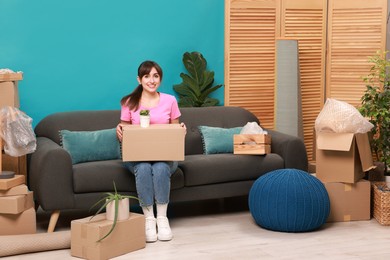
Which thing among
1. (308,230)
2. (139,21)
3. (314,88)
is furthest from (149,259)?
(314,88)

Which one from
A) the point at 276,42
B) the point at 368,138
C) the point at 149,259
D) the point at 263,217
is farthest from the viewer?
the point at 276,42

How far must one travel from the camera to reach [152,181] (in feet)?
15.0

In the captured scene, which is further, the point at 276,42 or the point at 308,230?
the point at 276,42

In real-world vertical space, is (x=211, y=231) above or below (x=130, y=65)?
below

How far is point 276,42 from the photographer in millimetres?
5879

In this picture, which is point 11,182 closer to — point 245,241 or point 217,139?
point 245,241

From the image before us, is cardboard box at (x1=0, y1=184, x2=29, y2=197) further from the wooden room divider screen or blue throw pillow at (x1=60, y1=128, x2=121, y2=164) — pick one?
the wooden room divider screen

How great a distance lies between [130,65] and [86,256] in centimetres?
190

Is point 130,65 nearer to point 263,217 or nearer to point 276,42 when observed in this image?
point 276,42

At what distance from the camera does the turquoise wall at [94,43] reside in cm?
526

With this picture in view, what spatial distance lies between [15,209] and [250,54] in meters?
2.44

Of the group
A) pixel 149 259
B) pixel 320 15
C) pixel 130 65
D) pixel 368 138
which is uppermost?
pixel 320 15

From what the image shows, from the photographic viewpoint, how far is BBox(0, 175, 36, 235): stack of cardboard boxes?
4.32 meters

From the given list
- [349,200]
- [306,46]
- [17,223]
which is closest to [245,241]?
[349,200]
